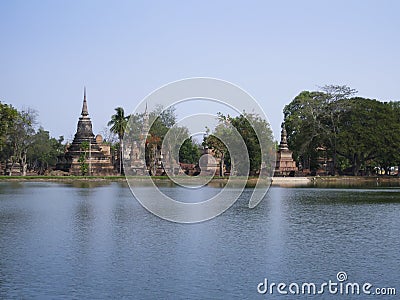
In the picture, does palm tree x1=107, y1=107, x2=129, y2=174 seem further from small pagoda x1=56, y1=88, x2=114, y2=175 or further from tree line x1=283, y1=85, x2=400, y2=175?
tree line x1=283, y1=85, x2=400, y2=175

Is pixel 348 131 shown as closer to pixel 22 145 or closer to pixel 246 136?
pixel 246 136

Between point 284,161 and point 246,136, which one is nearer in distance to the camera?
point 246,136

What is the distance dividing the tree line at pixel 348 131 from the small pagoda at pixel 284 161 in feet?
5.18

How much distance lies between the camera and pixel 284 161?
8131 centimetres

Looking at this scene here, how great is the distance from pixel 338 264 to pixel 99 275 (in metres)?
7.10

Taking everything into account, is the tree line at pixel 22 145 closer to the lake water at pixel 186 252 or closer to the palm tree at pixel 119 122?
the palm tree at pixel 119 122

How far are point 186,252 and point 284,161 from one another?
61.6 metres

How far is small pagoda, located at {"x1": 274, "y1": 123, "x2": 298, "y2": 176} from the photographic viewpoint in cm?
8038

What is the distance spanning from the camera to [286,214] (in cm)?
3291

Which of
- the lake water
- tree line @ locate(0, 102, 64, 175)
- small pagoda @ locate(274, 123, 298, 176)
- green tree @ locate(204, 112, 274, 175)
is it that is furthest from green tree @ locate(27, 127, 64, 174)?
the lake water

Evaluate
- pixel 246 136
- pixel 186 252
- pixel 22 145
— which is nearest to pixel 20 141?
pixel 22 145

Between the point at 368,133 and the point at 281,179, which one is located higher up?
the point at 368,133

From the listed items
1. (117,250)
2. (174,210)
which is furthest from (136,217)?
(117,250)

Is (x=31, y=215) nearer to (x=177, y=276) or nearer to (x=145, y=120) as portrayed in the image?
(x=177, y=276)
